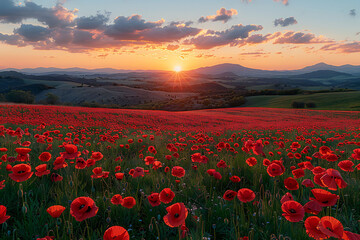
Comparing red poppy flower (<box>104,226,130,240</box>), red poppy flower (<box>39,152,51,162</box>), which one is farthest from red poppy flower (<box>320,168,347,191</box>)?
red poppy flower (<box>39,152,51,162</box>)

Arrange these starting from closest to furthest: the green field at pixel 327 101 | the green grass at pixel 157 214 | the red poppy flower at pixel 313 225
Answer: the red poppy flower at pixel 313 225 → the green grass at pixel 157 214 → the green field at pixel 327 101

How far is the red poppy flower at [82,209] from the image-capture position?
1442 millimetres

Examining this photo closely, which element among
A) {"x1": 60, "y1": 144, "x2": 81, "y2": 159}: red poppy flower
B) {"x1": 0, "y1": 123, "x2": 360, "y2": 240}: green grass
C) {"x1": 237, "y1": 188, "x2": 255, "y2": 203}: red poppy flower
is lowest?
{"x1": 0, "y1": 123, "x2": 360, "y2": 240}: green grass

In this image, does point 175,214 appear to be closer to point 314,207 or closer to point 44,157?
point 314,207

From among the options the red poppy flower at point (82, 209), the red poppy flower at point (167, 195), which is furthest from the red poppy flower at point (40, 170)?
the red poppy flower at point (167, 195)

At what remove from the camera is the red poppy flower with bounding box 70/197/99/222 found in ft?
4.73

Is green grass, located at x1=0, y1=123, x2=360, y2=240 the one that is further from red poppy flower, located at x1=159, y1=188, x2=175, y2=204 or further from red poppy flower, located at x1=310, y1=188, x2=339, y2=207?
red poppy flower, located at x1=310, y1=188, x2=339, y2=207

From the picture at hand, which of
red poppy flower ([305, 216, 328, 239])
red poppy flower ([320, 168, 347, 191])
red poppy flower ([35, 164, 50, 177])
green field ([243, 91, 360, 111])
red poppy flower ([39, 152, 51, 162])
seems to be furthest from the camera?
green field ([243, 91, 360, 111])

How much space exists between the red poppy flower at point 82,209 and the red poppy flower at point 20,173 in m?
0.66

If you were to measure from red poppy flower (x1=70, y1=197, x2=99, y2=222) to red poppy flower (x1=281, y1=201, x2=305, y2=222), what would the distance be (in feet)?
4.04

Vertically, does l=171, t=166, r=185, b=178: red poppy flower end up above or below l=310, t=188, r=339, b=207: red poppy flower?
below

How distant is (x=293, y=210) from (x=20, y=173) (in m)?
2.16

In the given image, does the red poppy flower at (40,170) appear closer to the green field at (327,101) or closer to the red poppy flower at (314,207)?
the red poppy flower at (314,207)

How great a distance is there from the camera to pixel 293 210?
147cm
